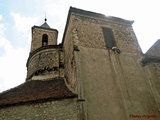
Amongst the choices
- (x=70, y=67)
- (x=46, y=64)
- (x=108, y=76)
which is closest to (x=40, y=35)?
(x=46, y=64)

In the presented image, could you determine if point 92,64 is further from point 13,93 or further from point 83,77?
point 13,93

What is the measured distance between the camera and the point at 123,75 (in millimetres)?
9648

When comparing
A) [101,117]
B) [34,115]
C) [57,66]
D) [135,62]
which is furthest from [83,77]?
[57,66]

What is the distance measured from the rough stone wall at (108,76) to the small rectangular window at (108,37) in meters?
0.29

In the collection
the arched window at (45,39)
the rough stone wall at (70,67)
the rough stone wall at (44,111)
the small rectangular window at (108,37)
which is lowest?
the rough stone wall at (44,111)

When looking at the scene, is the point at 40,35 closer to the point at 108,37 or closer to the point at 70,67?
the point at 70,67

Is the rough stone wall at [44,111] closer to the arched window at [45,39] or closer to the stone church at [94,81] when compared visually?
the stone church at [94,81]

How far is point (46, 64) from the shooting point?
43.3 feet

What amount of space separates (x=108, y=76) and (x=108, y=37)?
3462 mm

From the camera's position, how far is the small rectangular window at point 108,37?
11.2 metres

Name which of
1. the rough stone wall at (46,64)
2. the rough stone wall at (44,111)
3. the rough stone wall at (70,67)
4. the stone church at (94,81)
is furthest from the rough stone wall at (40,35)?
the rough stone wall at (44,111)

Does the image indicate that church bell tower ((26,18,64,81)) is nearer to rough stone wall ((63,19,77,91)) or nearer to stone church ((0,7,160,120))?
stone church ((0,7,160,120))

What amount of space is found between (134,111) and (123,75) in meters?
2.13

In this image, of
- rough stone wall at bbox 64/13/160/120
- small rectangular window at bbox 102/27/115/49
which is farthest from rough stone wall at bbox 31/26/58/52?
small rectangular window at bbox 102/27/115/49
